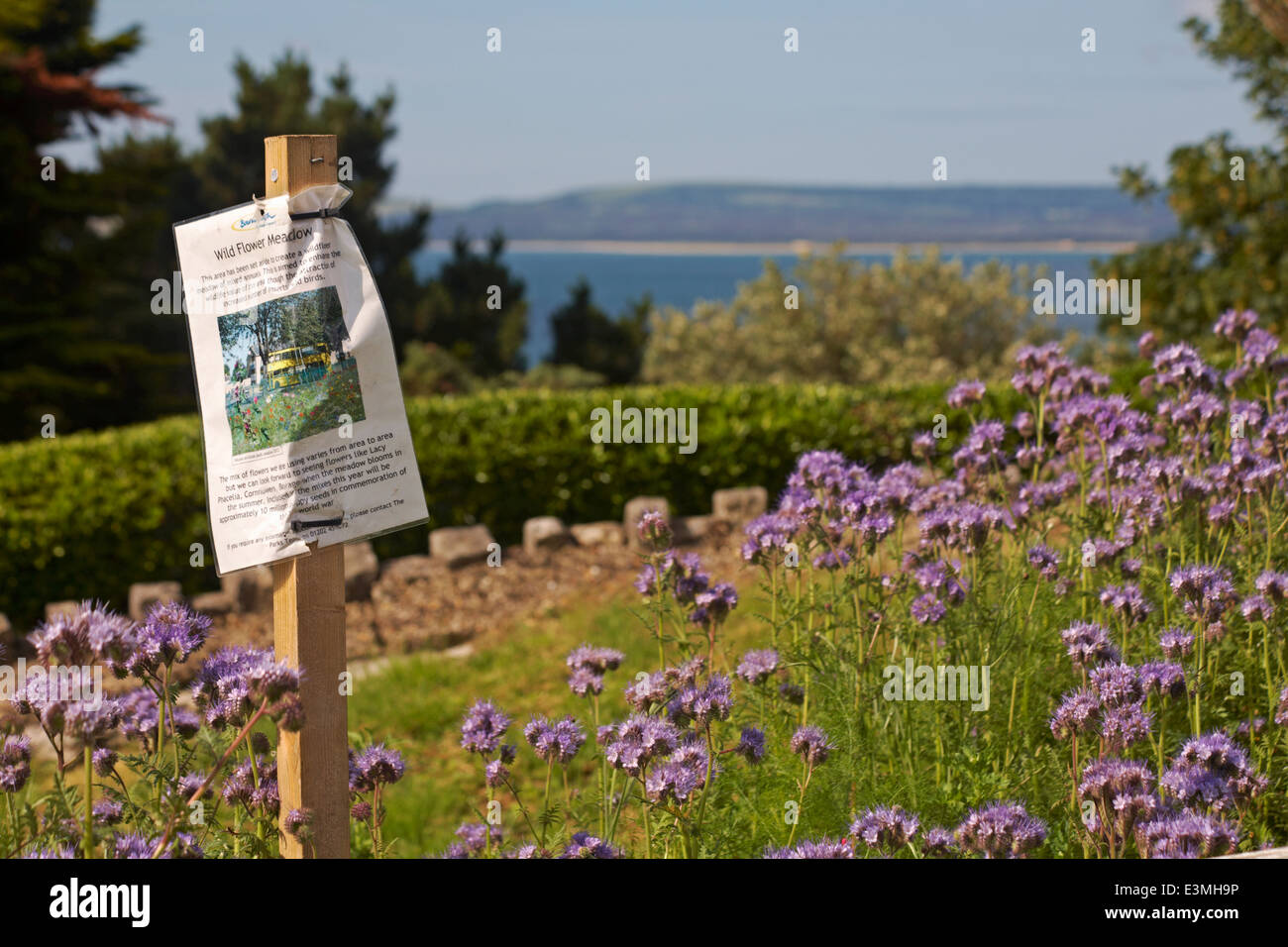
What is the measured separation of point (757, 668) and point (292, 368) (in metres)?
1.51

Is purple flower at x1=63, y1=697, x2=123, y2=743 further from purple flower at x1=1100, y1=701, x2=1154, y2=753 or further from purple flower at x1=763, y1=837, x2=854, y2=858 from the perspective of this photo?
purple flower at x1=1100, y1=701, x2=1154, y2=753

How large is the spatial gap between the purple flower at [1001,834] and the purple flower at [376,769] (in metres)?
1.41

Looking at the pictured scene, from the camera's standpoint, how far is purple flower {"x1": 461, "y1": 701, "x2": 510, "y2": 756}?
9.65ft

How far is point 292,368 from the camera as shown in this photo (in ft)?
9.09

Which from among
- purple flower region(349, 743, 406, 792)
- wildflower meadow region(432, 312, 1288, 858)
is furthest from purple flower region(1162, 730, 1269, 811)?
purple flower region(349, 743, 406, 792)

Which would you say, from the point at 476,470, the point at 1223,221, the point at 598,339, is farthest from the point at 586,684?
the point at 598,339

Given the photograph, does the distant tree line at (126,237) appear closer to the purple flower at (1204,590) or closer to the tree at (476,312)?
the tree at (476,312)

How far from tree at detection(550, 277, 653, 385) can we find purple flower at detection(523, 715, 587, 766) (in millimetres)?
17653

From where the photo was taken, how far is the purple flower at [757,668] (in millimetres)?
3273

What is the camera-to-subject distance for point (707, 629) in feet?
11.6

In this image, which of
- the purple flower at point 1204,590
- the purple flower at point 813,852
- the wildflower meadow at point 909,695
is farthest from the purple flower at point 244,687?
the purple flower at point 1204,590

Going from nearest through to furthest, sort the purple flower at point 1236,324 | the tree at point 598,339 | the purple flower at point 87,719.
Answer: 1. the purple flower at point 87,719
2. the purple flower at point 1236,324
3. the tree at point 598,339
